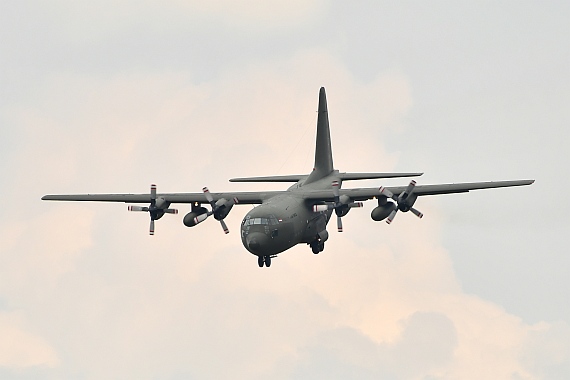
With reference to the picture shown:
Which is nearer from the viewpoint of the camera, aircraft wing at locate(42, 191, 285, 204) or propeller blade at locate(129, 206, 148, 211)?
aircraft wing at locate(42, 191, 285, 204)

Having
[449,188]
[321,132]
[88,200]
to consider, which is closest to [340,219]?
[449,188]

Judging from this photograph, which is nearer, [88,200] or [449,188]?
[449,188]

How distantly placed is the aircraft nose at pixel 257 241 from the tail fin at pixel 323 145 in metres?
12.2

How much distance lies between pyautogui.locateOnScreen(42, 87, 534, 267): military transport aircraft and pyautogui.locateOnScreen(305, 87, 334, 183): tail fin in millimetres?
2097

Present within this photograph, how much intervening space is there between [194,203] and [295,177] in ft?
30.6

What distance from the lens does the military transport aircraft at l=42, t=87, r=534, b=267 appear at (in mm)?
57156

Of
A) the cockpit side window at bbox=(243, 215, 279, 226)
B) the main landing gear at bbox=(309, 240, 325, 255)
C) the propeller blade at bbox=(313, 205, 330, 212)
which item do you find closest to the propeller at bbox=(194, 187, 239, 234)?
the cockpit side window at bbox=(243, 215, 279, 226)

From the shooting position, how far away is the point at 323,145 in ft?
229

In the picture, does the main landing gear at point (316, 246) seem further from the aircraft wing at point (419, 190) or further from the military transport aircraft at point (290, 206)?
the aircraft wing at point (419, 190)

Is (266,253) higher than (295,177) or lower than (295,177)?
lower

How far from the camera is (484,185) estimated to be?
60.7 m

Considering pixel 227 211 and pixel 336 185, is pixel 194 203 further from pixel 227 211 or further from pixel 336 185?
pixel 336 185

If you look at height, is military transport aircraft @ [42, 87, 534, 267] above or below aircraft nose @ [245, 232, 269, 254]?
above

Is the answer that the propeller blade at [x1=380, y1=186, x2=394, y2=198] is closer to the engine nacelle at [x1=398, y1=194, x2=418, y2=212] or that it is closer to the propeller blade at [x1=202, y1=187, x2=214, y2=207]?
the engine nacelle at [x1=398, y1=194, x2=418, y2=212]
